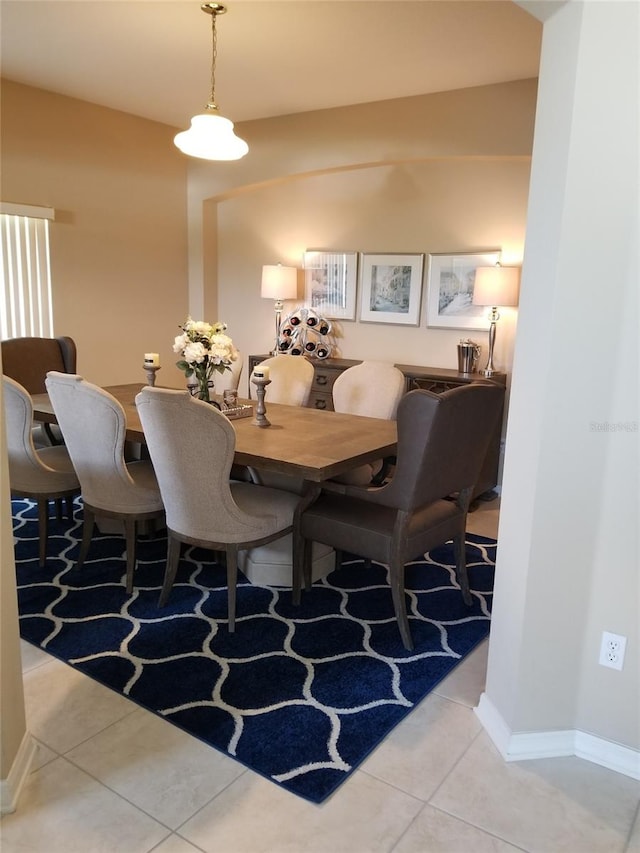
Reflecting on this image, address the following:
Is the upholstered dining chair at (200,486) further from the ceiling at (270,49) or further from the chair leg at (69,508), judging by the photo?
the ceiling at (270,49)

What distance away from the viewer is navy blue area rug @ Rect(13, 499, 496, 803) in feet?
7.13

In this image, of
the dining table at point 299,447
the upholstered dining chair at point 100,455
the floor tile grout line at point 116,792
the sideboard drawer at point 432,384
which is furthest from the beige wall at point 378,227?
the floor tile grout line at point 116,792

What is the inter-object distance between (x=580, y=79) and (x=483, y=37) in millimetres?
1997

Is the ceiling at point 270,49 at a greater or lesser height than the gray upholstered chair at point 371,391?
greater

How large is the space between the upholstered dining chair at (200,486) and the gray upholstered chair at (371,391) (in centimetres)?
120

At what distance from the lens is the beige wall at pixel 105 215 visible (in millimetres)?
4867

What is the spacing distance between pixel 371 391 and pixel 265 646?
1.85m

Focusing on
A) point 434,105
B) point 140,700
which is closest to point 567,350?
point 140,700

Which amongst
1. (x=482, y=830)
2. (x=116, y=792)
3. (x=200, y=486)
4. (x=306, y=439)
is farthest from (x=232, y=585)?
(x=482, y=830)

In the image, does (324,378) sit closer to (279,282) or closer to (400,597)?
(279,282)

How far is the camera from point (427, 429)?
2492 mm

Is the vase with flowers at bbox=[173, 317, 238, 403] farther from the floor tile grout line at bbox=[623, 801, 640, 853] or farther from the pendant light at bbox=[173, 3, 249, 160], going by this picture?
the floor tile grout line at bbox=[623, 801, 640, 853]

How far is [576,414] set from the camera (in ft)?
6.28

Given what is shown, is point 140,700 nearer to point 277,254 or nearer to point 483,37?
point 483,37
